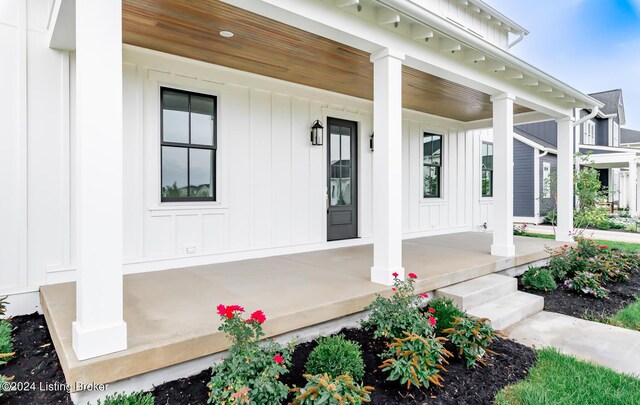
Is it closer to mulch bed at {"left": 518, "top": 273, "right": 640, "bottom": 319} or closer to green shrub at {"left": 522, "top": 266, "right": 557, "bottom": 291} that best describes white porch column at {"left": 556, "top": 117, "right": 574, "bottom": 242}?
mulch bed at {"left": 518, "top": 273, "right": 640, "bottom": 319}

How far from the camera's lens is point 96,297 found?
2166 millimetres

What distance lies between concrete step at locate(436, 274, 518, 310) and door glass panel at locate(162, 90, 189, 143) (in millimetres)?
3596

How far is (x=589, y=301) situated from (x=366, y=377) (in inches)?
145

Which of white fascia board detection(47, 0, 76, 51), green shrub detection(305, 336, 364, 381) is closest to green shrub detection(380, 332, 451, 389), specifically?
green shrub detection(305, 336, 364, 381)

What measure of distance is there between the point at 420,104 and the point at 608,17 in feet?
107

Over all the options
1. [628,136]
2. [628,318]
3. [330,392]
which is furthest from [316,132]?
[628,136]

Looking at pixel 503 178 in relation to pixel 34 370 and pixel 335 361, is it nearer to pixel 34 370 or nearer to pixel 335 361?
pixel 335 361

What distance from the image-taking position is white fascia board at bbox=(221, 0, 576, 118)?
122 inches

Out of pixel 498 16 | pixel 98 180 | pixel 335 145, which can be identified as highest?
pixel 498 16

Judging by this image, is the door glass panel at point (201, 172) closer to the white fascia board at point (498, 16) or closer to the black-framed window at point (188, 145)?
the black-framed window at point (188, 145)

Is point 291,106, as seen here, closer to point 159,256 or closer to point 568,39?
point 159,256

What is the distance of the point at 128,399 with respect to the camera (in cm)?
206

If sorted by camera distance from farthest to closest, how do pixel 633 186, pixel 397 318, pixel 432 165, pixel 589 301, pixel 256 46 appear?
1. pixel 633 186
2. pixel 432 165
3. pixel 589 301
4. pixel 256 46
5. pixel 397 318

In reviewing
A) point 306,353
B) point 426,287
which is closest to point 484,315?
point 426,287
